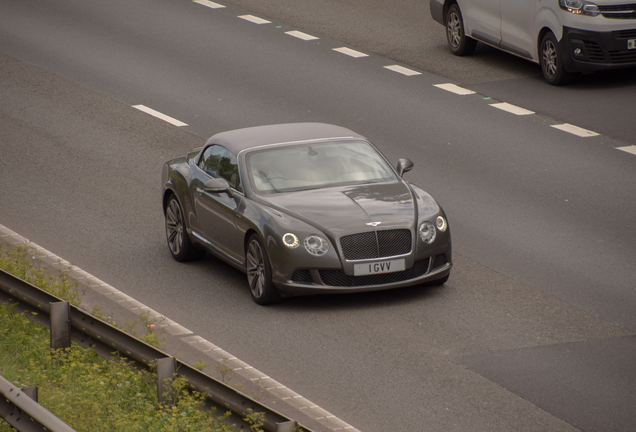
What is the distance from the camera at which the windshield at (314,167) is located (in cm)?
1134

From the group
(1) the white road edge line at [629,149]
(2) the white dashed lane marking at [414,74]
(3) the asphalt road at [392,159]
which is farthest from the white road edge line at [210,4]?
(1) the white road edge line at [629,149]

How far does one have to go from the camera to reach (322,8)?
25203 millimetres

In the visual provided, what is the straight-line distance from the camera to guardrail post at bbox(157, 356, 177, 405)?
7.77m

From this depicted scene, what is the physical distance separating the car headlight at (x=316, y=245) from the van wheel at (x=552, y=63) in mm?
9349

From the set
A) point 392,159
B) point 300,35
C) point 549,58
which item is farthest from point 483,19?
point 392,159

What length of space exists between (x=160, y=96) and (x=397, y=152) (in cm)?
529

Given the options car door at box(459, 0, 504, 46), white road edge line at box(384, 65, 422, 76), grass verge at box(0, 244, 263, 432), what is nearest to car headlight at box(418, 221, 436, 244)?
grass verge at box(0, 244, 263, 432)

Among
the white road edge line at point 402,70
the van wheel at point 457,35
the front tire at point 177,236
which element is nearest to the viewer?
the front tire at point 177,236

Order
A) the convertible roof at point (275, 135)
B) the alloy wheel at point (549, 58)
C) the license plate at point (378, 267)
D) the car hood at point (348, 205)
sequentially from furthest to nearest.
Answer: the alloy wheel at point (549, 58) < the convertible roof at point (275, 135) < the car hood at point (348, 205) < the license plate at point (378, 267)

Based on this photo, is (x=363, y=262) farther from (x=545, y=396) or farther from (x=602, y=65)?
(x=602, y=65)

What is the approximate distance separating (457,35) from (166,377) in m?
14.8

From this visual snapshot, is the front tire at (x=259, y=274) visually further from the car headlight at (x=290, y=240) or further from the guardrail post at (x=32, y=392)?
the guardrail post at (x=32, y=392)

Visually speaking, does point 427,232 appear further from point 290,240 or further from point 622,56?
point 622,56

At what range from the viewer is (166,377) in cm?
779
